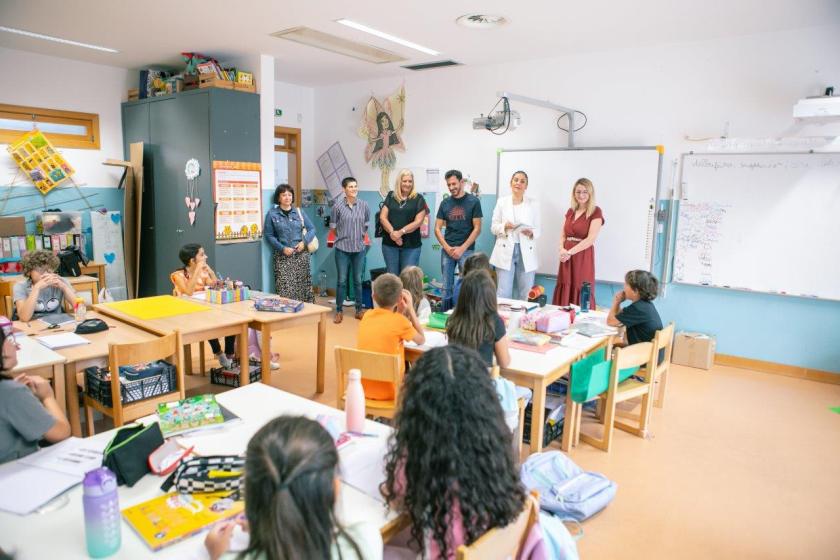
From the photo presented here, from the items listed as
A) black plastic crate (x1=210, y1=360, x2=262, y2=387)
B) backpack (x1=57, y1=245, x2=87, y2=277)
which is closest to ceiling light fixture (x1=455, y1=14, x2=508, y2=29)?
black plastic crate (x1=210, y1=360, x2=262, y2=387)

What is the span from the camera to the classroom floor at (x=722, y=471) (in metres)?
2.59

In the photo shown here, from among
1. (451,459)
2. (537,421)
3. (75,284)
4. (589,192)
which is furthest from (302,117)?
(451,459)

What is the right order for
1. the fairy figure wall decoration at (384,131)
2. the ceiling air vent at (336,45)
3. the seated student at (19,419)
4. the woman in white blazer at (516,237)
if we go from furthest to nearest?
the fairy figure wall decoration at (384,131) < the woman in white blazer at (516,237) < the ceiling air vent at (336,45) < the seated student at (19,419)

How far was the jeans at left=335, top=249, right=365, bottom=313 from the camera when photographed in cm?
665

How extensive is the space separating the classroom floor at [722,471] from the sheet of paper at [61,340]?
1353 millimetres

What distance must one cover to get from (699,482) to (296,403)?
2.25 meters

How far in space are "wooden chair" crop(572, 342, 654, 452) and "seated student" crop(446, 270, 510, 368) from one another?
0.66 meters

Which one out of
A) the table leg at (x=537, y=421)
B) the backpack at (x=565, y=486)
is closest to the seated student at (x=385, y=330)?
the table leg at (x=537, y=421)

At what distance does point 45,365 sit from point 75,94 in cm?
501

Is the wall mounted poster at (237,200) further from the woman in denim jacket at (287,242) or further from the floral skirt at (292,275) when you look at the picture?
the floral skirt at (292,275)

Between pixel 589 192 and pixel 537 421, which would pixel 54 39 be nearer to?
pixel 589 192

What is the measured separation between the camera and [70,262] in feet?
18.6

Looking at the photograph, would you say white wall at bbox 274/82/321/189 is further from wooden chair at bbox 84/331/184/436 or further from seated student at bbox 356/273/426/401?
seated student at bbox 356/273/426/401

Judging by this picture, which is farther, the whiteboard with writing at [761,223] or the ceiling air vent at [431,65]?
the ceiling air vent at [431,65]
